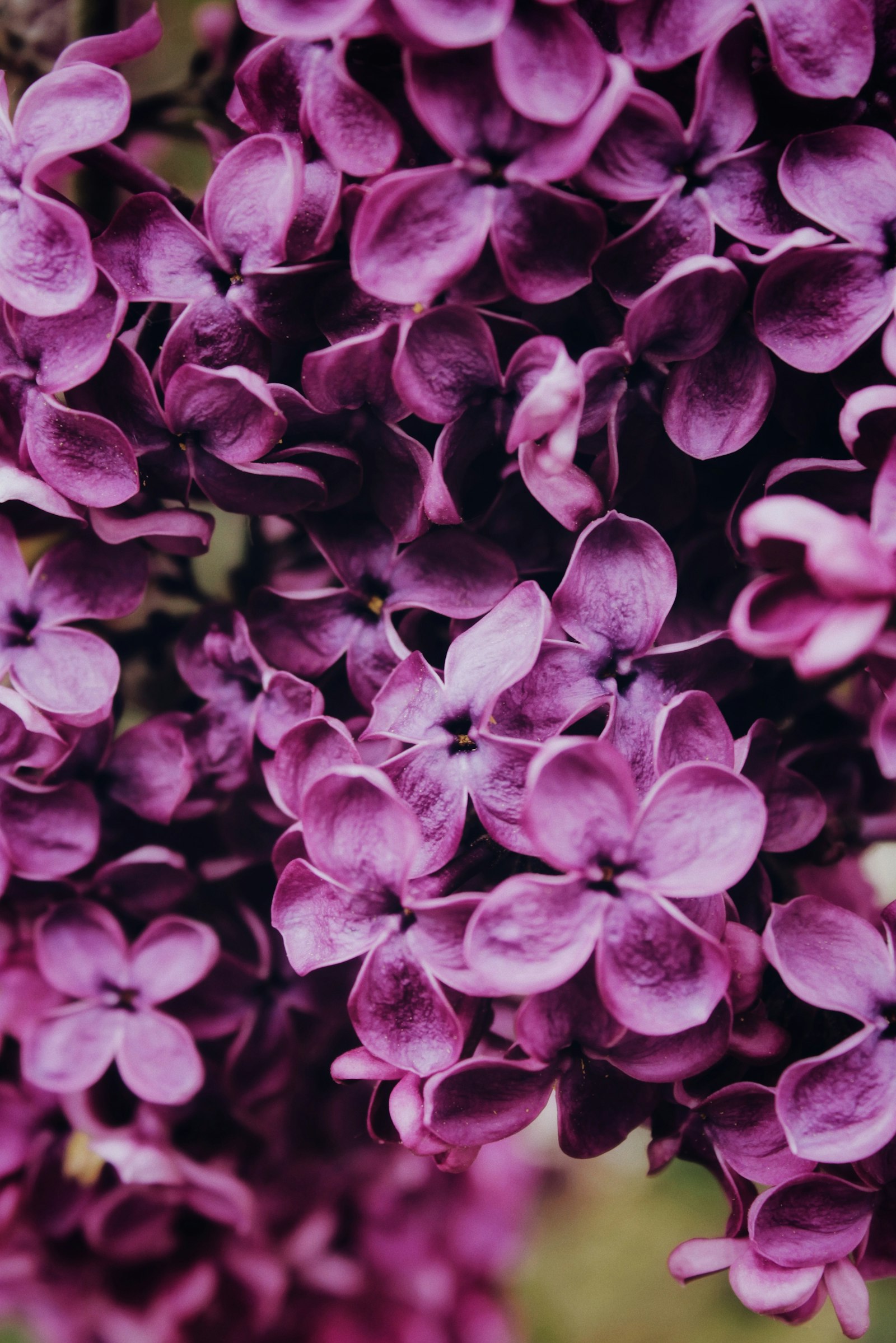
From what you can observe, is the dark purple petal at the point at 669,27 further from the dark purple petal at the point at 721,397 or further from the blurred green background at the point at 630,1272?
the blurred green background at the point at 630,1272

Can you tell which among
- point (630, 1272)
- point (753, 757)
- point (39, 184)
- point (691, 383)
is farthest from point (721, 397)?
point (630, 1272)

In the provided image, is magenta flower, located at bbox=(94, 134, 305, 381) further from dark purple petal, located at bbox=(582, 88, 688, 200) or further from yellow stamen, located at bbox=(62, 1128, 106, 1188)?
yellow stamen, located at bbox=(62, 1128, 106, 1188)

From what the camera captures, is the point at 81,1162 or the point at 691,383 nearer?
the point at 691,383

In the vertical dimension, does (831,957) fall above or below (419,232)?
below

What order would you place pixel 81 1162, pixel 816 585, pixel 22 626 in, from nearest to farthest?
pixel 816 585 < pixel 22 626 < pixel 81 1162

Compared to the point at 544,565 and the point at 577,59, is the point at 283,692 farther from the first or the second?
the point at 577,59

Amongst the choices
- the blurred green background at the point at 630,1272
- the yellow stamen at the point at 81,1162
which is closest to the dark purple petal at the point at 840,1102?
the yellow stamen at the point at 81,1162

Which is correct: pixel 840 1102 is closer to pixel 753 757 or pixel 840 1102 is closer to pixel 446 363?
pixel 753 757

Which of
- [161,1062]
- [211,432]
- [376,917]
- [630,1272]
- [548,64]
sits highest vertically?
[548,64]
